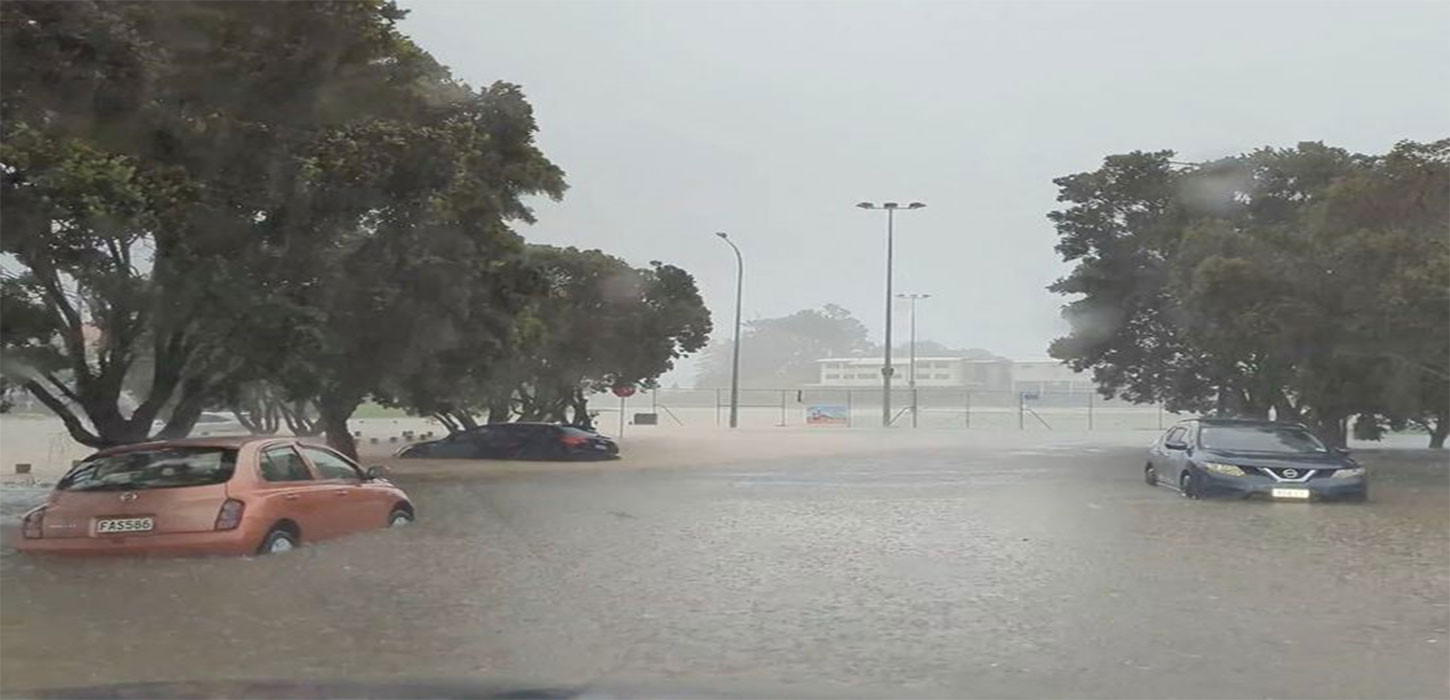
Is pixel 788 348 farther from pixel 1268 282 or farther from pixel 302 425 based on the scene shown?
pixel 1268 282

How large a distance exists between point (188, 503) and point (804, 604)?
4.79 m

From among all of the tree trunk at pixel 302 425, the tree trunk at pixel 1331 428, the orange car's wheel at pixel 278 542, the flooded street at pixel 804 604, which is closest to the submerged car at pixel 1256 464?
the flooded street at pixel 804 604

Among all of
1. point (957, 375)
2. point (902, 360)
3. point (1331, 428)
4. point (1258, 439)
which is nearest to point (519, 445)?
point (1258, 439)

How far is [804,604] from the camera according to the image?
956 cm

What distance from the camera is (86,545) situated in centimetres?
1093

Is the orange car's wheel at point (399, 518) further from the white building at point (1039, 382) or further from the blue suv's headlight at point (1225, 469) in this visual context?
the white building at point (1039, 382)

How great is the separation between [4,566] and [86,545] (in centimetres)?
73

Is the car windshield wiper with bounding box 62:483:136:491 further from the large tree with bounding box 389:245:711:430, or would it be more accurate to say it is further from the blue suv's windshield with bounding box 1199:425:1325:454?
the large tree with bounding box 389:245:711:430

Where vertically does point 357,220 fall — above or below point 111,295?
above

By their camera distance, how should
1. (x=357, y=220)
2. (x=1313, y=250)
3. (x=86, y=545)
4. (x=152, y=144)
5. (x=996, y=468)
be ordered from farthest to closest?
(x=996, y=468) < (x=1313, y=250) < (x=357, y=220) < (x=152, y=144) < (x=86, y=545)

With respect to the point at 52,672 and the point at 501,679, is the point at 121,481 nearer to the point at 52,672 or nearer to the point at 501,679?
the point at 52,672

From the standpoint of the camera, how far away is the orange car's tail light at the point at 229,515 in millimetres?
10781

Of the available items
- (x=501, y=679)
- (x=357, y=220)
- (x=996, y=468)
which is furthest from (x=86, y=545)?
(x=996, y=468)

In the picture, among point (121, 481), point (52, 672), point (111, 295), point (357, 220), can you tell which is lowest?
point (52, 672)
